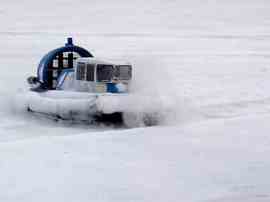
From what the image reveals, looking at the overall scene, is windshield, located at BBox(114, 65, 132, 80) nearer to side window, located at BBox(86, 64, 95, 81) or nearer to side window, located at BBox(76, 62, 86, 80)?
side window, located at BBox(86, 64, 95, 81)

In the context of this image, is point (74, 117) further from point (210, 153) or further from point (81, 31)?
point (81, 31)

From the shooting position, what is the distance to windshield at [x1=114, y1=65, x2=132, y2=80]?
7539 millimetres

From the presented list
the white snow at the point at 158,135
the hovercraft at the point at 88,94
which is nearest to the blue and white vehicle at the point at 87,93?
the hovercraft at the point at 88,94

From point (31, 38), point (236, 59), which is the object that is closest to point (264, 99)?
point (236, 59)

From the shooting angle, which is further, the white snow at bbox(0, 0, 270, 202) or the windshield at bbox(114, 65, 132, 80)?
the windshield at bbox(114, 65, 132, 80)

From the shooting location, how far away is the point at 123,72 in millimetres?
7570

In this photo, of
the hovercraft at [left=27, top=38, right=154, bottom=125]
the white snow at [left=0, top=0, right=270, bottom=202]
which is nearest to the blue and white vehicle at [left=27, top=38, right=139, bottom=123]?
the hovercraft at [left=27, top=38, right=154, bottom=125]

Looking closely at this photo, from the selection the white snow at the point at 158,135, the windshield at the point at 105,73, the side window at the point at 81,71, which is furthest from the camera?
the side window at the point at 81,71

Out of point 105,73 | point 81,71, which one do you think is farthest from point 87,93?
point 81,71

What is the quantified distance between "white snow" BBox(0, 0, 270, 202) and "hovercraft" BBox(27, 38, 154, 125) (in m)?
0.12

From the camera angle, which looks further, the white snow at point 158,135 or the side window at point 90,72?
the side window at point 90,72

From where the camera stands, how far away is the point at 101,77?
7.55 meters

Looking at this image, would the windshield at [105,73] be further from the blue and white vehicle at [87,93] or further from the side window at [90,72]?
the side window at [90,72]

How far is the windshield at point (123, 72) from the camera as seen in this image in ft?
24.7
